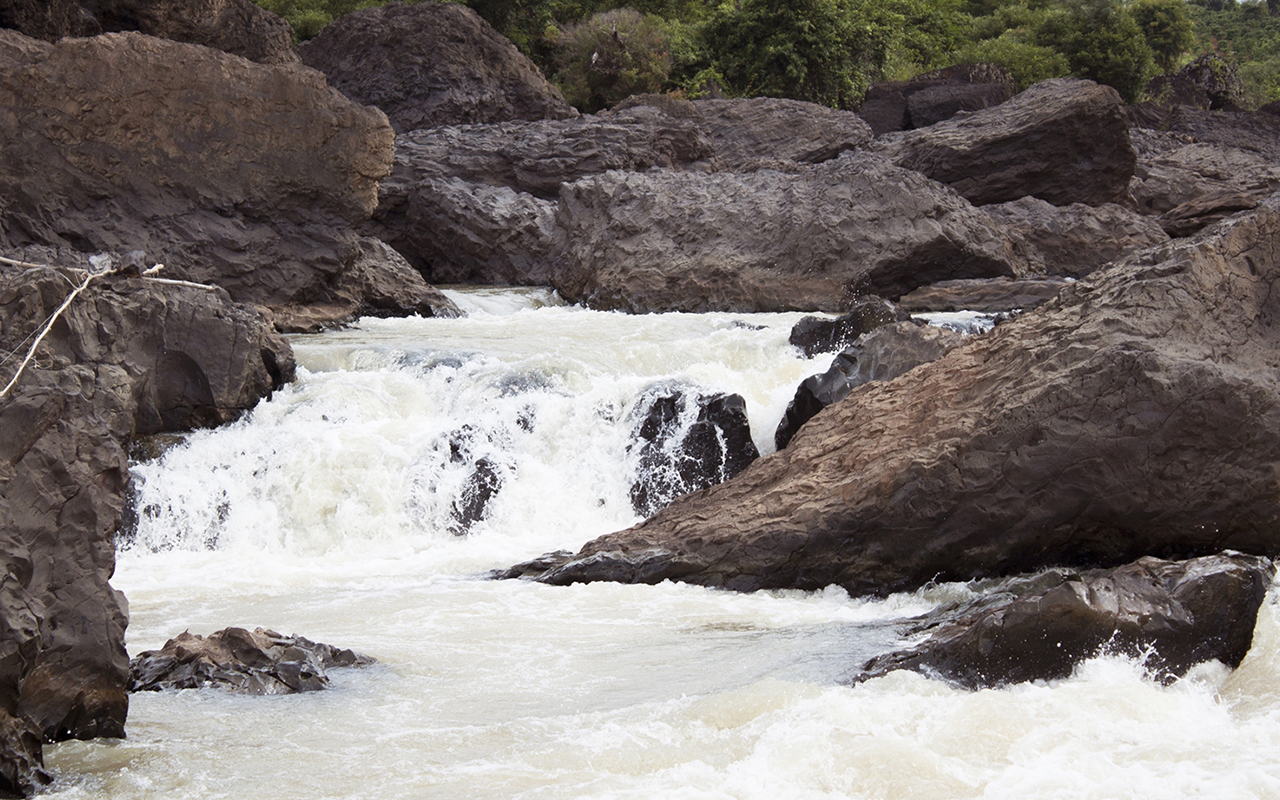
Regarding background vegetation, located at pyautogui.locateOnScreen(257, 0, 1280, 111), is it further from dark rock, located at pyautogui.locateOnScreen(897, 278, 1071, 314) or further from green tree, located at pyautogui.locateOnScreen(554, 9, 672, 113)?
dark rock, located at pyautogui.locateOnScreen(897, 278, 1071, 314)

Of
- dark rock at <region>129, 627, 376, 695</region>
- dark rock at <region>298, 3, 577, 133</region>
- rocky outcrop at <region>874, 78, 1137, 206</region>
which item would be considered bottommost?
dark rock at <region>129, 627, 376, 695</region>

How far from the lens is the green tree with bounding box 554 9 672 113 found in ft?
81.0

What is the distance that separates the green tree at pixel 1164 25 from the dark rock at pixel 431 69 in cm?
1771

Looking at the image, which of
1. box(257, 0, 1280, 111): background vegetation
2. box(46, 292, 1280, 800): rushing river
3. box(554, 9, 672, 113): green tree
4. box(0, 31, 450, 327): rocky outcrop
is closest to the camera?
box(46, 292, 1280, 800): rushing river

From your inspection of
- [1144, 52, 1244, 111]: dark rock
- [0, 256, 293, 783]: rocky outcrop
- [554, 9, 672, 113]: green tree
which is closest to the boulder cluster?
[0, 256, 293, 783]: rocky outcrop

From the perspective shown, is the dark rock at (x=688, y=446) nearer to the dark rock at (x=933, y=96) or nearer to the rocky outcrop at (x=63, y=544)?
the rocky outcrop at (x=63, y=544)

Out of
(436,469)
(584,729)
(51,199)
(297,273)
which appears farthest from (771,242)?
(584,729)

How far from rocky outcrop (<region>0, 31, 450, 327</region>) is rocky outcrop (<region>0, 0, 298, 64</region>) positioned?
2.96 metres

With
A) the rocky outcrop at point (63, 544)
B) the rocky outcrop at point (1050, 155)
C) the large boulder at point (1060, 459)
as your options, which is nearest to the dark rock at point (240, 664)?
the rocky outcrop at point (63, 544)

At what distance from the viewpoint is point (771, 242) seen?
48.7 ft

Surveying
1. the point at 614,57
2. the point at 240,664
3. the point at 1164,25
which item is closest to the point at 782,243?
the point at 240,664

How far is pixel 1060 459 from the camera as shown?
588 cm

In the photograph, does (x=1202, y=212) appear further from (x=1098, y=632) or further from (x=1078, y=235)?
(x=1098, y=632)

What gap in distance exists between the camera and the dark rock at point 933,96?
952 inches
